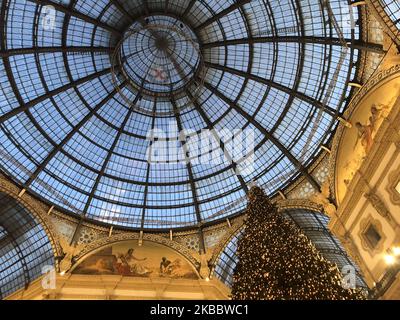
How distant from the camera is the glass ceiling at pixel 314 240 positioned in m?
28.3

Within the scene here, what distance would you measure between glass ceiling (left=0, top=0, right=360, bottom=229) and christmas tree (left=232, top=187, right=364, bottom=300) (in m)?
12.9

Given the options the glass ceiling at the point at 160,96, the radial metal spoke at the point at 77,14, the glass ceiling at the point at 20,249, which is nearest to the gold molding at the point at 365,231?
the glass ceiling at the point at 160,96

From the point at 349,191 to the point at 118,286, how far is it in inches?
705

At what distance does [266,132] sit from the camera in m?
28.2

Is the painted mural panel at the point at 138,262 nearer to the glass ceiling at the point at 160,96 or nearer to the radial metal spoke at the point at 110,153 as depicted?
the glass ceiling at the point at 160,96

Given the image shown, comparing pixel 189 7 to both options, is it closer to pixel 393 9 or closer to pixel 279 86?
pixel 279 86

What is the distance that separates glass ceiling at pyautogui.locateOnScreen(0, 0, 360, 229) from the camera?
24062 mm

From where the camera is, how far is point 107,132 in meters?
30.3

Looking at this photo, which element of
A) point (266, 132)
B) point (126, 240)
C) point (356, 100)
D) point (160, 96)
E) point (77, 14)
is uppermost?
point (160, 96)

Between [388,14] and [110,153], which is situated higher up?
[110,153]

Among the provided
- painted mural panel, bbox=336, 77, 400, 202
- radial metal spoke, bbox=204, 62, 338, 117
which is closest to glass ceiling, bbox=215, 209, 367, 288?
painted mural panel, bbox=336, 77, 400, 202

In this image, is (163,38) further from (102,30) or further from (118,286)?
(118,286)

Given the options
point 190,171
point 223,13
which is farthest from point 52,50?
point 190,171

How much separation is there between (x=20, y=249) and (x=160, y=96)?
56.2ft
